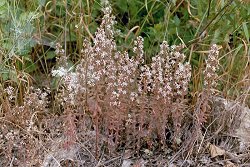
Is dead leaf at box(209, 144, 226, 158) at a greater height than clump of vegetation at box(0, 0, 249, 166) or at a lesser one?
lesser

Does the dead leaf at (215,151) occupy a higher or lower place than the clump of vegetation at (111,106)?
lower

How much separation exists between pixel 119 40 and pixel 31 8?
A: 0.50 meters

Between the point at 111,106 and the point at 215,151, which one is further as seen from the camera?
the point at 215,151

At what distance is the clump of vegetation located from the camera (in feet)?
7.72

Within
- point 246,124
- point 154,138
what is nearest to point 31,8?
point 154,138

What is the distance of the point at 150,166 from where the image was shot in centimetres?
243

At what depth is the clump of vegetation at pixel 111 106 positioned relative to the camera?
2354mm

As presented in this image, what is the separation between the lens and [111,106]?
7.71 feet

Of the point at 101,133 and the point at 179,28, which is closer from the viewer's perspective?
the point at 101,133

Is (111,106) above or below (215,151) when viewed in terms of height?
above

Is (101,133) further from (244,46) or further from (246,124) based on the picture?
(244,46)

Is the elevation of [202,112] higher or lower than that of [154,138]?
higher

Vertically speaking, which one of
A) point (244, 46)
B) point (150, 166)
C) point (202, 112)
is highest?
point (244, 46)

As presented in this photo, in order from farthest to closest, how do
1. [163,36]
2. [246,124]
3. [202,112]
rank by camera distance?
[163,36]
[246,124]
[202,112]
